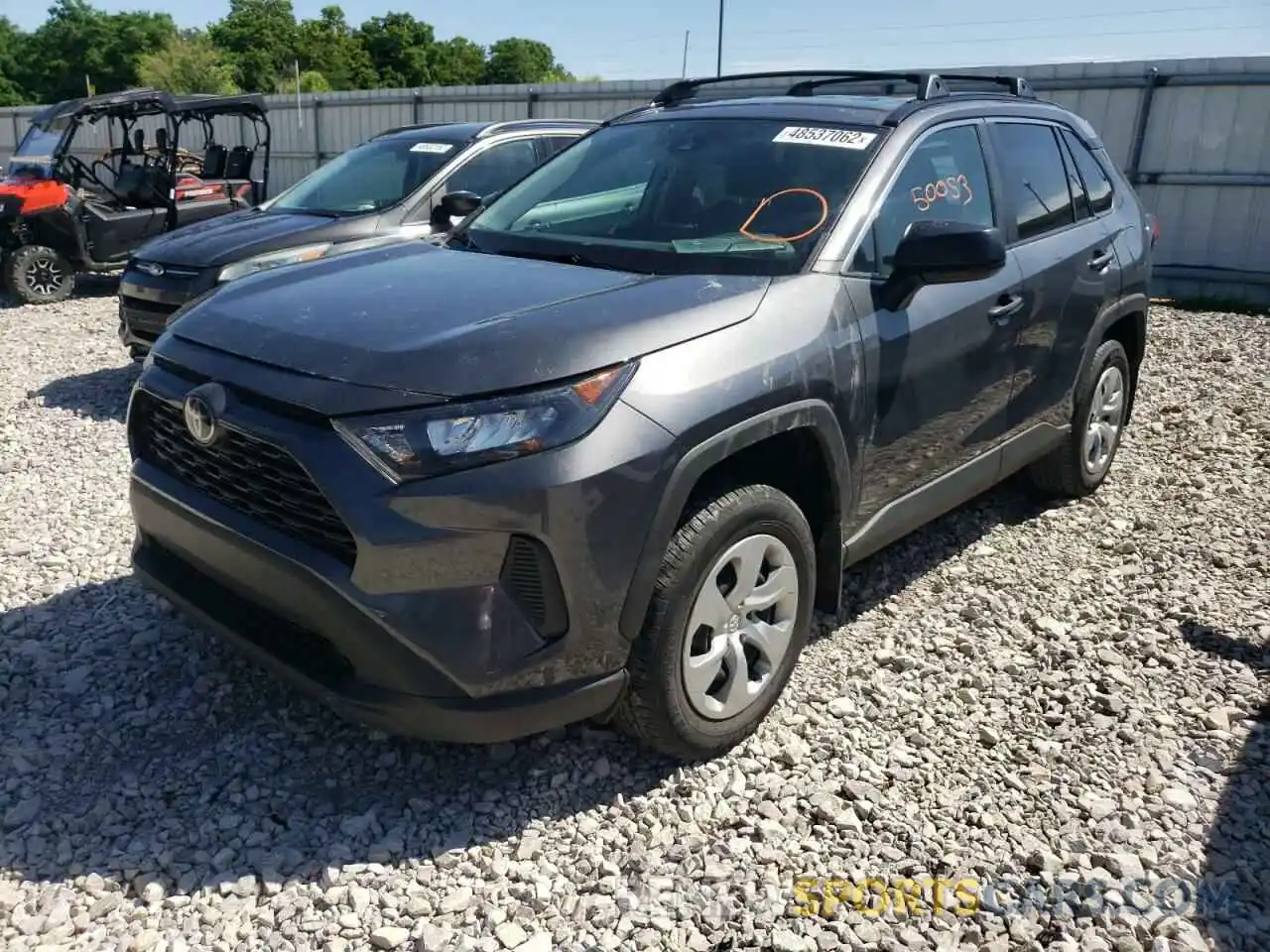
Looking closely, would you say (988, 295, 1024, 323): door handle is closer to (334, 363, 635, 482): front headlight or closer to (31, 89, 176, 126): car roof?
(334, 363, 635, 482): front headlight

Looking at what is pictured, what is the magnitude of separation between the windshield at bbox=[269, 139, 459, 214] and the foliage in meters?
59.7

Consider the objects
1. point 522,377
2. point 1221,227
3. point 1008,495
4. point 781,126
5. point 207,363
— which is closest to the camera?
point 522,377

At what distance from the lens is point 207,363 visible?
108 inches

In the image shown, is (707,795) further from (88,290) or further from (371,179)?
(88,290)

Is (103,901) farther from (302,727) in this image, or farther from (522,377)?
(522,377)

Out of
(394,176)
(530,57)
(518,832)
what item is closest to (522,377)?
(518,832)

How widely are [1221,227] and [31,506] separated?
428 inches

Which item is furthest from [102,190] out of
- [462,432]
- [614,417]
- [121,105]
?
[614,417]

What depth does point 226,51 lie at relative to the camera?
69625 mm

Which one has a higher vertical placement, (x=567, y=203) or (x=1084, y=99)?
(x=1084, y=99)

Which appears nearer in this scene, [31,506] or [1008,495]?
[31,506]

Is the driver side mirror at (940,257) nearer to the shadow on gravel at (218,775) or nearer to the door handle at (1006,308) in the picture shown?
the door handle at (1006,308)

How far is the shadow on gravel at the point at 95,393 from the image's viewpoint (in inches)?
259

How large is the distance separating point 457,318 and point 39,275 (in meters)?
9.48
